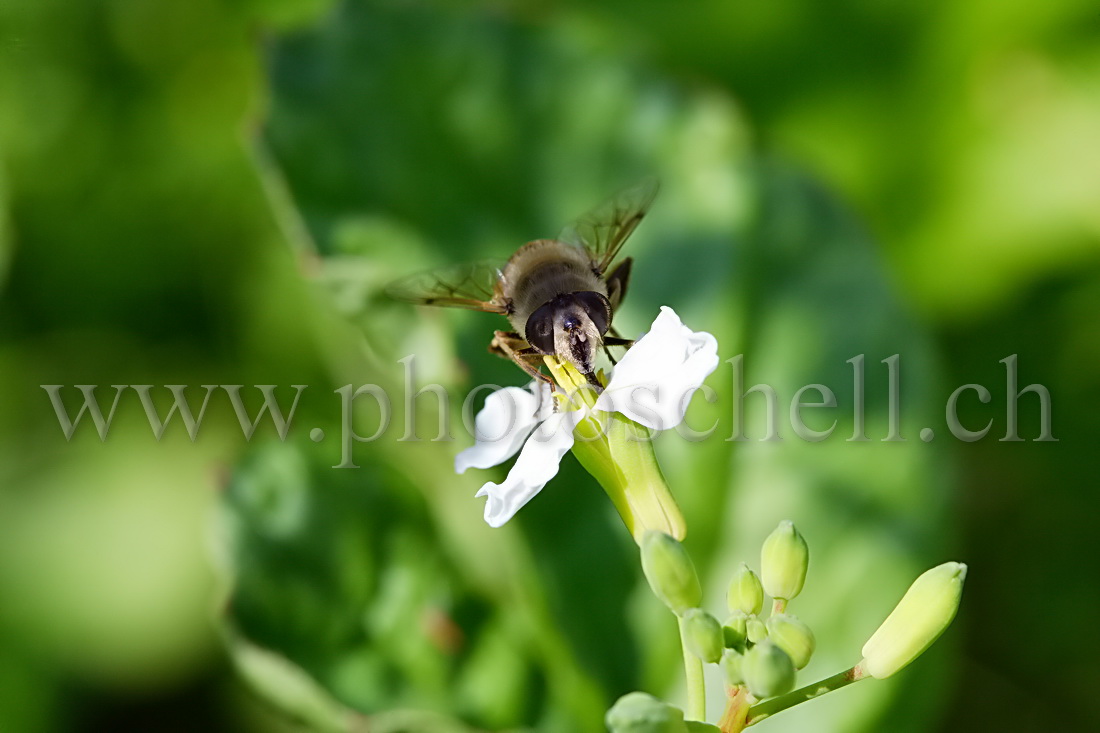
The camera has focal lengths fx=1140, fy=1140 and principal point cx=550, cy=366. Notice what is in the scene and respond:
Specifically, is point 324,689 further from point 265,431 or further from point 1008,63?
point 1008,63

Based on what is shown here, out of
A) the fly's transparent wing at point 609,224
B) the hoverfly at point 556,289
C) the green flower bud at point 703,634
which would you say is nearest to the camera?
the green flower bud at point 703,634

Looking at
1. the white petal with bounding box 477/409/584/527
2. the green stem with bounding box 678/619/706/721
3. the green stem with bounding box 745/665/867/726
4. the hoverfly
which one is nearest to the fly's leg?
the hoverfly

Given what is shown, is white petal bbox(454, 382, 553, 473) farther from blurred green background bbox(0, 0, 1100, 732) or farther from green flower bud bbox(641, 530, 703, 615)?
blurred green background bbox(0, 0, 1100, 732)

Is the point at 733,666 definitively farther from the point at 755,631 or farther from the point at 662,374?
the point at 662,374

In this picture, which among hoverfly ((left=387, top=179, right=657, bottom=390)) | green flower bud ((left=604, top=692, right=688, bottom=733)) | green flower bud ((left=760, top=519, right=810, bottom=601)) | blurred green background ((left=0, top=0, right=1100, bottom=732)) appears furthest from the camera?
blurred green background ((left=0, top=0, right=1100, bottom=732))

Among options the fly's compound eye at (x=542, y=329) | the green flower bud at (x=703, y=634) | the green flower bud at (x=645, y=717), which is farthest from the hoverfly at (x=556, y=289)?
the green flower bud at (x=645, y=717)

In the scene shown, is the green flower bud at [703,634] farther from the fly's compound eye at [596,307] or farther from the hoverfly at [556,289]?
the fly's compound eye at [596,307]

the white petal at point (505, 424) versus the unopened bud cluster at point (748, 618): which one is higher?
the white petal at point (505, 424)
